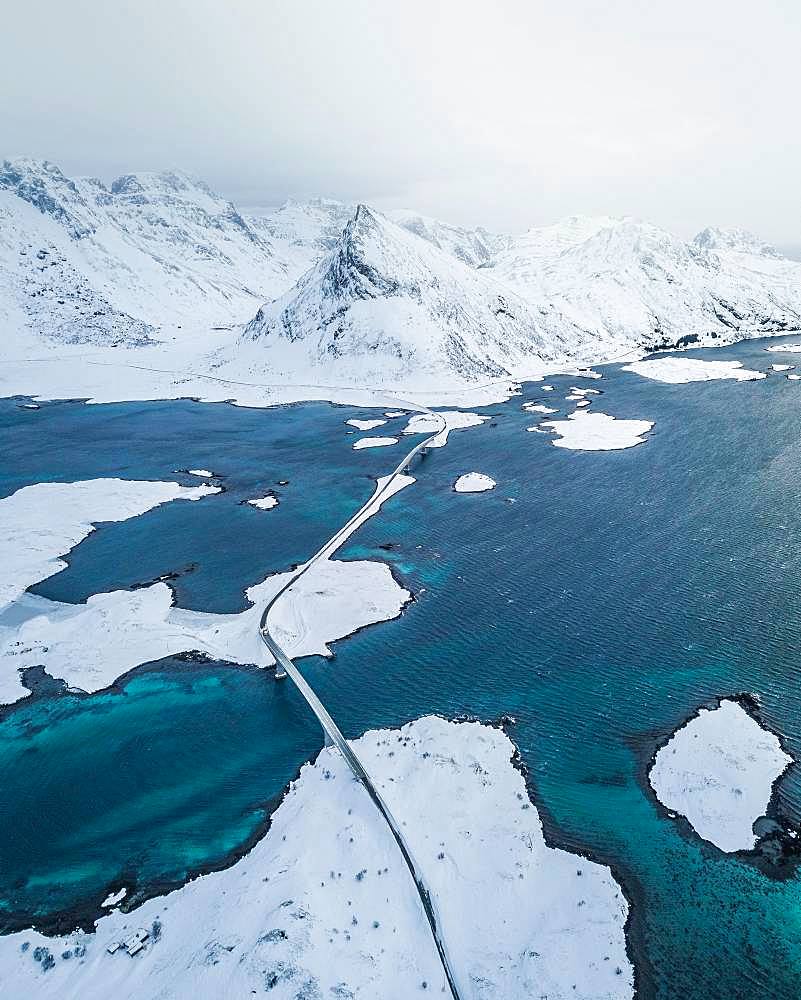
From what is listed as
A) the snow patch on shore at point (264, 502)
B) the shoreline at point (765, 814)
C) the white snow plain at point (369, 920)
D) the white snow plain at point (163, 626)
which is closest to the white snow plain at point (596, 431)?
the snow patch on shore at point (264, 502)

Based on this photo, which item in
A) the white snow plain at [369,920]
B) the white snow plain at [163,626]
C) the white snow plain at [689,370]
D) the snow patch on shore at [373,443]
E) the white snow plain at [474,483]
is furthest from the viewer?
the white snow plain at [689,370]

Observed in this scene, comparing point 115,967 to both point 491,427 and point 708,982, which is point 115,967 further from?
point 491,427

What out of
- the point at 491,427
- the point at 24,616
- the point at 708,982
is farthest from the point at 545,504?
the point at 24,616

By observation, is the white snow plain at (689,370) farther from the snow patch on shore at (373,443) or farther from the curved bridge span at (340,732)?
the curved bridge span at (340,732)

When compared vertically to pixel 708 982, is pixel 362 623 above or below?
below

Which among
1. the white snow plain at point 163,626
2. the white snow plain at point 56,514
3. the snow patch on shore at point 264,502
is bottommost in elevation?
the white snow plain at point 56,514

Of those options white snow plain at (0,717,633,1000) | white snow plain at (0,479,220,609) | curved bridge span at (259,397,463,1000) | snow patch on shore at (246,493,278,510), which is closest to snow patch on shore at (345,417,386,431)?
curved bridge span at (259,397,463,1000)

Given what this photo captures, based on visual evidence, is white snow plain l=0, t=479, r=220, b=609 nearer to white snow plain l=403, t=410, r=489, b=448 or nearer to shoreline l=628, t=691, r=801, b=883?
white snow plain l=403, t=410, r=489, b=448
